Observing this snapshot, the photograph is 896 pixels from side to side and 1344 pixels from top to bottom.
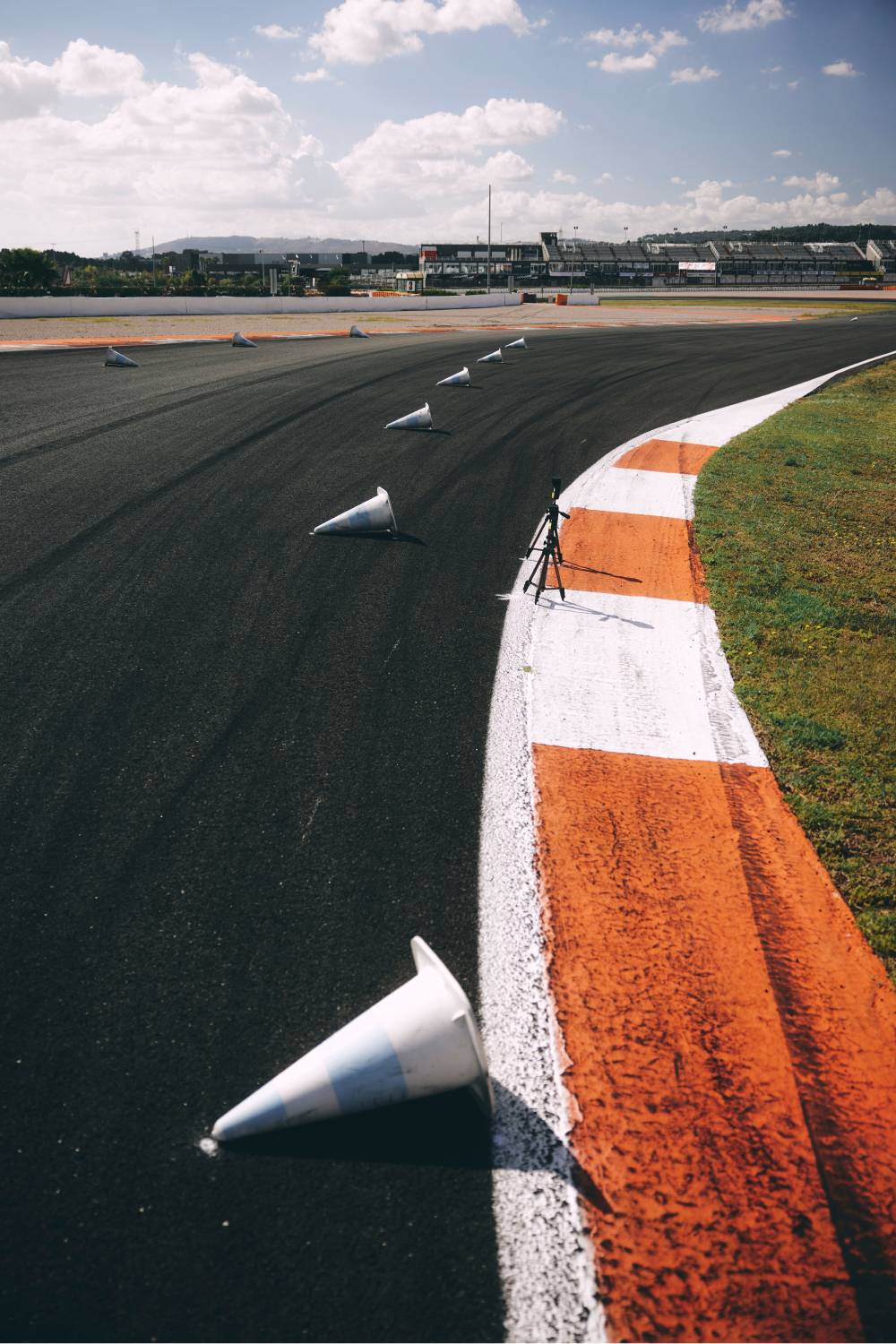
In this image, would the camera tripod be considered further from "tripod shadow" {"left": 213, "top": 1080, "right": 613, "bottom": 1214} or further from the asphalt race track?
"tripod shadow" {"left": 213, "top": 1080, "right": 613, "bottom": 1214}

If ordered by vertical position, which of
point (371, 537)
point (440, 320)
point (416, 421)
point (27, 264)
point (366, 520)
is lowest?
point (371, 537)

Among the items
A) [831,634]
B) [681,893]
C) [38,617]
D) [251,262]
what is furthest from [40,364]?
[251,262]

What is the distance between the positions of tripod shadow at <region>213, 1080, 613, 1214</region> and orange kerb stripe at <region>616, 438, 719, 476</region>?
9664mm

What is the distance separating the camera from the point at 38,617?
604 cm

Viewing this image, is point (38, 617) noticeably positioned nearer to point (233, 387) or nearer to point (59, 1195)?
point (59, 1195)

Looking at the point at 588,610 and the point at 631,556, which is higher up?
the point at 631,556

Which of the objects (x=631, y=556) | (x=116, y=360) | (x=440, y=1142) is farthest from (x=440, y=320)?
(x=440, y=1142)

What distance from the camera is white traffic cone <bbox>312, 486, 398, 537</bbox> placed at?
798 centimetres

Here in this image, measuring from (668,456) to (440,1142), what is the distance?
10.9 metres

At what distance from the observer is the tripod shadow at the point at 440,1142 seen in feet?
8.71

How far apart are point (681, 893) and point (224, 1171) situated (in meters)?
2.27

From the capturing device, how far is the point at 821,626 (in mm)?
6598

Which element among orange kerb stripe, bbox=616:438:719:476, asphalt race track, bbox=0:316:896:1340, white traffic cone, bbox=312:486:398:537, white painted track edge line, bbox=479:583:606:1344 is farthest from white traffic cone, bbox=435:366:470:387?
white painted track edge line, bbox=479:583:606:1344

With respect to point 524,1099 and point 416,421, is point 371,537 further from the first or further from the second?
point 524,1099
